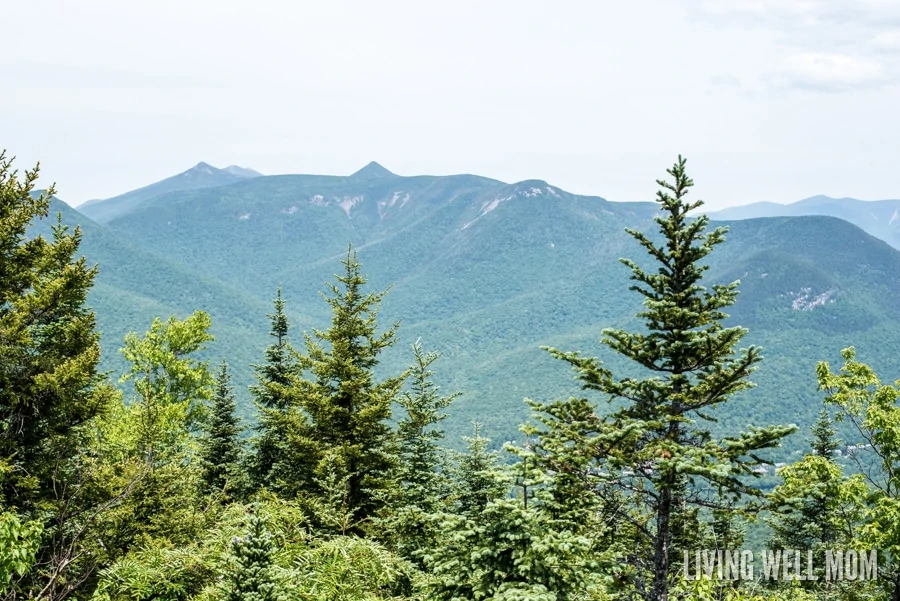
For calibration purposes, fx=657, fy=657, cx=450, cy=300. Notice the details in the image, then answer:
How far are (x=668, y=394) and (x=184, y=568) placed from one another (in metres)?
7.76

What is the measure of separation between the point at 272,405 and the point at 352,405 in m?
5.90

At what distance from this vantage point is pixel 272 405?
2284 cm

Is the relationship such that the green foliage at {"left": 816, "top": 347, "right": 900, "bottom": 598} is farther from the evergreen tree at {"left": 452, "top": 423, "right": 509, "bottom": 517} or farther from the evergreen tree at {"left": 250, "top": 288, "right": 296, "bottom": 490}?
the evergreen tree at {"left": 250, "top": 288, "right": 296, "bottom": 490}

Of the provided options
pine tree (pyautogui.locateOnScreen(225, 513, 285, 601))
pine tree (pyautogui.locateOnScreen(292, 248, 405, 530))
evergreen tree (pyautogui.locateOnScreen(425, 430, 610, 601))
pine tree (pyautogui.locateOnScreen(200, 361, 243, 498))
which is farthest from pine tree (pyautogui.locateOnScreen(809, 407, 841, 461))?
pine tree (pyautogui.locateOnScreen(225, 513, 285, 601))

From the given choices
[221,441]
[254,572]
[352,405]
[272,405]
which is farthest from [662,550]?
[221,441]

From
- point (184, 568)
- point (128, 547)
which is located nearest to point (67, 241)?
point (128, 547)

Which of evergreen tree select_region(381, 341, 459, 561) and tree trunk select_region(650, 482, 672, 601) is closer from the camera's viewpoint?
tree trunk select_region(650, 482, 672, 601)

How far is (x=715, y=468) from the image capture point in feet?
27.7

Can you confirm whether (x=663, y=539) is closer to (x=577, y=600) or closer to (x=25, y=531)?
(x=577, y=600)

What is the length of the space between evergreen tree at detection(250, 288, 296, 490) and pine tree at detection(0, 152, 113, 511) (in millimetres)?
6143

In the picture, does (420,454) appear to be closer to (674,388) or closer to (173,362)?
(674,388)

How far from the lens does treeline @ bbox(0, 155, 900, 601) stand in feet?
26.8

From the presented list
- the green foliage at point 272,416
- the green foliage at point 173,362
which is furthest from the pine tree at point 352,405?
the green foliage at point 173,362

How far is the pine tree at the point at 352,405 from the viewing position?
17641 mm
